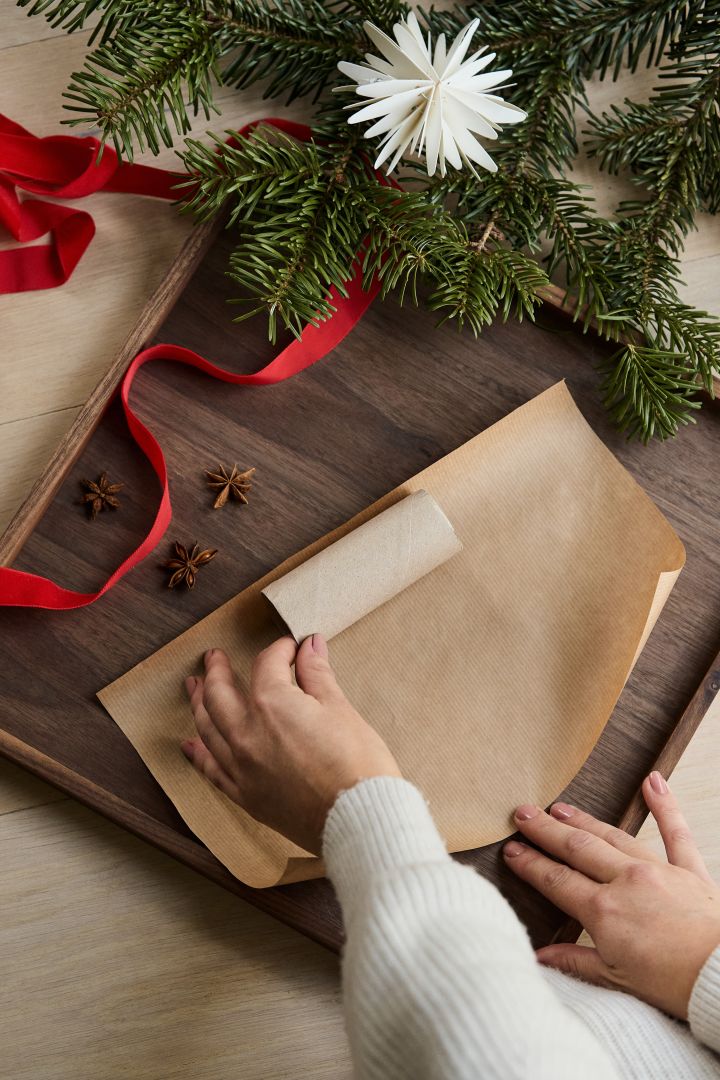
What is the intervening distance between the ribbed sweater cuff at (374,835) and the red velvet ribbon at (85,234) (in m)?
0.26

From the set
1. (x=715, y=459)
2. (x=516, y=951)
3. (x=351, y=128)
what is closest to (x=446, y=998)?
(x=516, y=951)

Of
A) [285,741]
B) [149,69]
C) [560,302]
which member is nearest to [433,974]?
[285,741]

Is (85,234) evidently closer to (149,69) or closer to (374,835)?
(149,69)

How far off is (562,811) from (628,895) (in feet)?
0.25

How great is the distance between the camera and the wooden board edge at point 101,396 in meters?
0.65

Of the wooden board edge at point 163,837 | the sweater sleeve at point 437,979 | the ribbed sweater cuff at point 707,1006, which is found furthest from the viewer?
the wooden board edge at point 163,837

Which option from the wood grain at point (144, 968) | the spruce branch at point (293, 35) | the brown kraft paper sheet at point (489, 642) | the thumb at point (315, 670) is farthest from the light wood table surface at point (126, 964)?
the spruce branch at point (293, 35)

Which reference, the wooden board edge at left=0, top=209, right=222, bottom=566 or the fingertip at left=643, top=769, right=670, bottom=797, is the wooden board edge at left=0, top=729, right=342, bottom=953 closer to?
the wooden board edge at left=0, top=209, right=222, bottom=566

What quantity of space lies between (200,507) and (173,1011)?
1.34ft

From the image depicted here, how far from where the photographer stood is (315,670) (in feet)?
1.95

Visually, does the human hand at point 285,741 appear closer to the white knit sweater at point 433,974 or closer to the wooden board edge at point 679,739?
the white knit sweater at point 433,974

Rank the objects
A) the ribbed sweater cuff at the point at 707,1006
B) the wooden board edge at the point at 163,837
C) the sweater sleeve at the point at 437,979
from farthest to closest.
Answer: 1. the wooden board edge at the point at 163,837
2. the ribbed sweater cuff at the point at 707,1006
3. the sweater sleeve at the point at 437,979

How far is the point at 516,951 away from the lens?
0.42 metres

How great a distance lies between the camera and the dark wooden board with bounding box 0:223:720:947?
64cm
